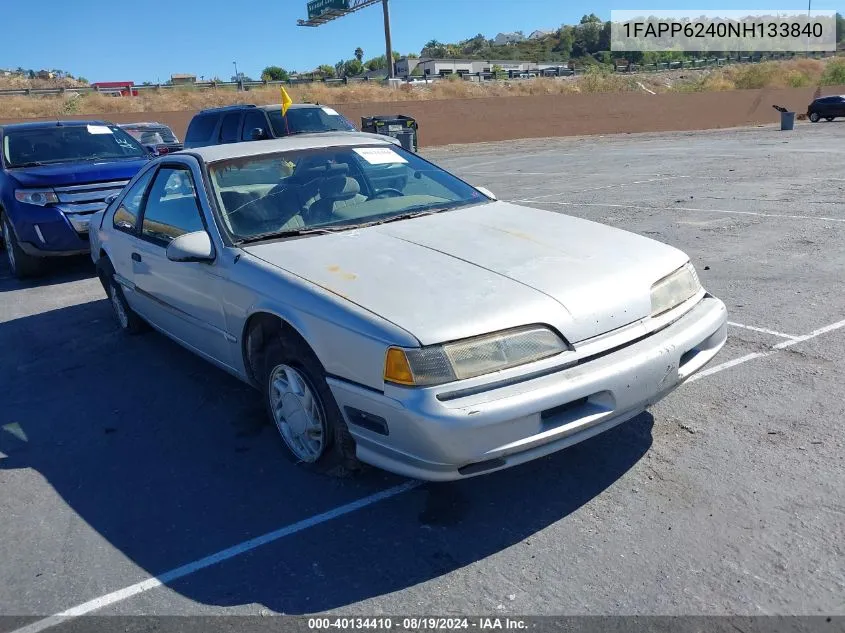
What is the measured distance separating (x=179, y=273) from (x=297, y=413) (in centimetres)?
142

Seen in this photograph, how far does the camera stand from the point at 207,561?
2.94m

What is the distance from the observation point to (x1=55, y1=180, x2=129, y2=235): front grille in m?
7.88

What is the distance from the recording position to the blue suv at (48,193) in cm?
782

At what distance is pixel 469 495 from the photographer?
3.29m

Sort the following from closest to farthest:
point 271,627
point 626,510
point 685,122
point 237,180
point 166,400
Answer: point 271,627 → point 626,510 → point 237,180 → point 166,400 → point 685,122

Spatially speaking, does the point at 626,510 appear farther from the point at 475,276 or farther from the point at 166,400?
the point at 166,400

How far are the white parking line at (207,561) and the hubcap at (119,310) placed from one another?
3.38 metres

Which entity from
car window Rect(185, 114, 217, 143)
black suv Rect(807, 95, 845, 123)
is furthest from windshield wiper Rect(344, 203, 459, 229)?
black suv Rect(807, 95, 845, 123)

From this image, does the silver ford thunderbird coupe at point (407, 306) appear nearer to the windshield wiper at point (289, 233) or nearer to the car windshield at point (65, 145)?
the windshield wiper at point (289, 233)

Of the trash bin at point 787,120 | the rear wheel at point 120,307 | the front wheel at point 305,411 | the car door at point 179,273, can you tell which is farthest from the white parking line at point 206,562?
the trash bin at point 787,120

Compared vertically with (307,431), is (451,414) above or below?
above

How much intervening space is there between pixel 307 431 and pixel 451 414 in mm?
1031

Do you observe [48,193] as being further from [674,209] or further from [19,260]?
[674,209]

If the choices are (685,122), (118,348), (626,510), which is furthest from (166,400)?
(685,122)
